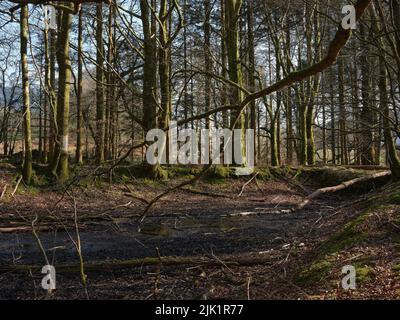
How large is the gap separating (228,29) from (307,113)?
732 cm

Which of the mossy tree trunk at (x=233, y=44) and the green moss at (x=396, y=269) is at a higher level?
the mossy tree trunk at (x=233, y=44)

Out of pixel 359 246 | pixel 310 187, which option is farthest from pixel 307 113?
pixel 359 246

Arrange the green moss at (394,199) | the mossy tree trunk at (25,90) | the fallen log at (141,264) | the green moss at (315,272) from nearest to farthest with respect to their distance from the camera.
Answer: the green moss at (315,272) → the fallen log at (141,264) → the green moss at (394,199) → the mossy tree trunk at (25,90)

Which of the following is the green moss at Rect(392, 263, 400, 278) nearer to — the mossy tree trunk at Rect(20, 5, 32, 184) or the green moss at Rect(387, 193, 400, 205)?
the green moss at Rect(387, 193, 400, 205)

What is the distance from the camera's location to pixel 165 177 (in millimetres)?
17547

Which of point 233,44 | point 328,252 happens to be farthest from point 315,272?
point 233,44

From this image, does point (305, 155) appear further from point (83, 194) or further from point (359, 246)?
point (359, 246)

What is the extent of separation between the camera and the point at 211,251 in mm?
7609

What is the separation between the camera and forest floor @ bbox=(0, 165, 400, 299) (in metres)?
5.27

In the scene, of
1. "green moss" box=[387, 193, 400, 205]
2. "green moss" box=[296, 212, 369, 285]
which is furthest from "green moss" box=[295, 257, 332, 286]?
"green moss" box=[387, 193, 400, 205]

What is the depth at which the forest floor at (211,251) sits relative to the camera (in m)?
5.27

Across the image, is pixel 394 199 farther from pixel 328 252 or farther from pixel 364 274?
pixel 364 274

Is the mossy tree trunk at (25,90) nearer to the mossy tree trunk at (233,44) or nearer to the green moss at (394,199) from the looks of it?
the mossy tree trunk at (233,44)

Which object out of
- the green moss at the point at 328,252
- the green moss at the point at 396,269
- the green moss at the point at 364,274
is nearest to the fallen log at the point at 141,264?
the green moss at the point at 328,252
